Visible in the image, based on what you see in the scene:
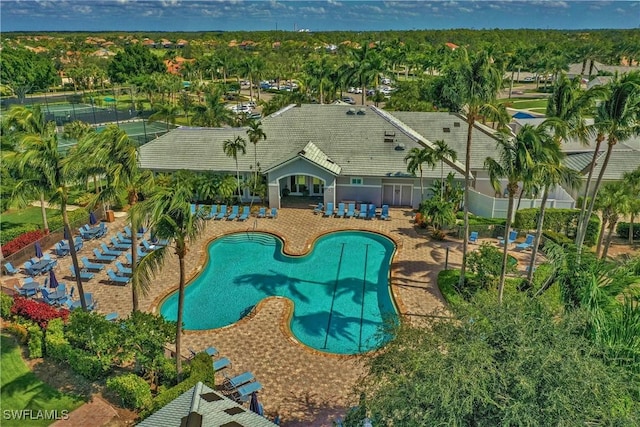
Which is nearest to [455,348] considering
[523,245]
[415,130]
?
[523,245]

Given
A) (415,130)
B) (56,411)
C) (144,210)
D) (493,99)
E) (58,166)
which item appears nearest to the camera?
(144,210)

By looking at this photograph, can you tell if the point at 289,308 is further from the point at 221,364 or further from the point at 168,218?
the point at 168,218

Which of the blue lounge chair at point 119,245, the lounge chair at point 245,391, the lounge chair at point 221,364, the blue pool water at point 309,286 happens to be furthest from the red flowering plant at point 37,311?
the lounge chair at point 245,391

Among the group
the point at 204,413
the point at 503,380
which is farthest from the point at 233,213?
the point at 503,380

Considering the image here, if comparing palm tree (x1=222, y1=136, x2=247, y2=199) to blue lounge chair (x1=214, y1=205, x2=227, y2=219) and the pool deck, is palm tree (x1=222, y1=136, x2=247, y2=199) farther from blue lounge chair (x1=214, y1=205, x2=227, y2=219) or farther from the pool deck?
the pool deck

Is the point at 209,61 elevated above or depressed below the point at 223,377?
above

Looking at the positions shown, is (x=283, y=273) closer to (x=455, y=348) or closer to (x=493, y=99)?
(x=493, y=99)

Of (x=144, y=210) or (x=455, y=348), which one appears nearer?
(x=455, y=348)
